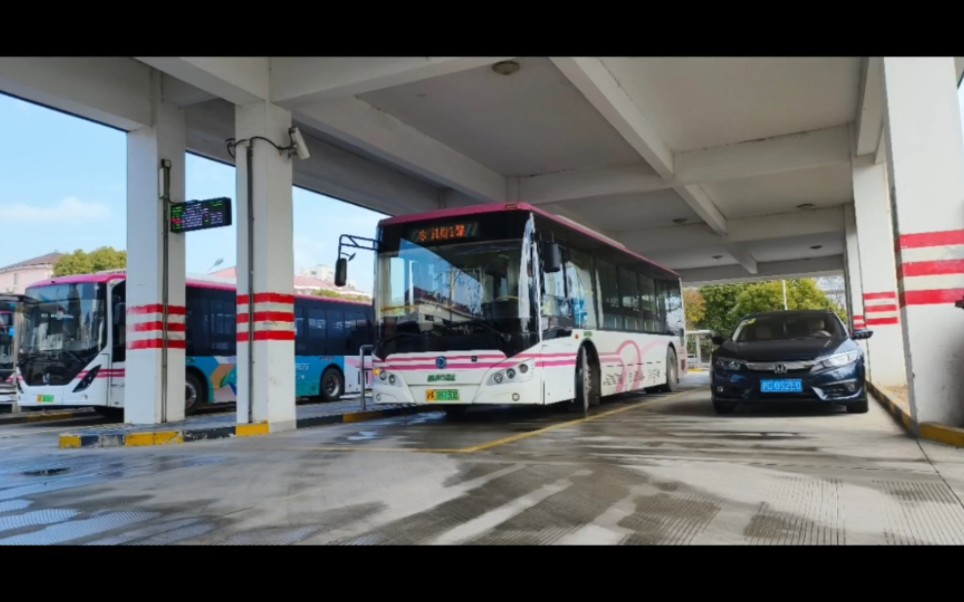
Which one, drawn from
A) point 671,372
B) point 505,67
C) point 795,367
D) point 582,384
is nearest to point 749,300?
point 671,372

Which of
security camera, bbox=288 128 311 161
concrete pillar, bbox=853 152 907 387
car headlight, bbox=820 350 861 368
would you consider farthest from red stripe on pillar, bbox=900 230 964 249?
concrete pillar, bbox=853 152 907 387

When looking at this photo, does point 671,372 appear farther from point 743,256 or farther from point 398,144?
point 743,256

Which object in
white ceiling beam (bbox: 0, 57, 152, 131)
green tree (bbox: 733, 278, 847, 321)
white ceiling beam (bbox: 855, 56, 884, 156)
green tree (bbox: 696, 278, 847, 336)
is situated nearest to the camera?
white ceiling beam (bbox: 0, 57, 152, 131)

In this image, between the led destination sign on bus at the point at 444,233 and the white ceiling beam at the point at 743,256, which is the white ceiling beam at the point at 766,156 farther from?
the white ceiling beam at the point at 743,256

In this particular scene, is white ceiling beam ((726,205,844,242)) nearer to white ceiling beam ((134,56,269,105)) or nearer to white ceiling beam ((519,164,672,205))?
white ceiling beam ((519,164,672,205))

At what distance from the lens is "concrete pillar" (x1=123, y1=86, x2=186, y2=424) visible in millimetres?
11336

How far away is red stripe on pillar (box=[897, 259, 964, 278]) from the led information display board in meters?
9.21

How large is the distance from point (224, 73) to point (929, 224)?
8816 mm

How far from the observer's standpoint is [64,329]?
13.5 m

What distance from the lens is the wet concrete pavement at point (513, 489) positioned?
12.9ft

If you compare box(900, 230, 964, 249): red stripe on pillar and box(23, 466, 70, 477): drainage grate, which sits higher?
box(900, 230, 964, 249): red stripe on pillar

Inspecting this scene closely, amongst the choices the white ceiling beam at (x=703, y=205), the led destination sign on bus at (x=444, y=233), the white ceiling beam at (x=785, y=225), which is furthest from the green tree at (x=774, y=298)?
the led destination sign on bus at (x=444, y=233)
